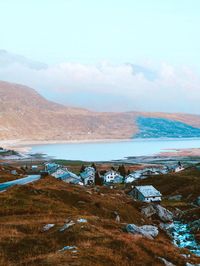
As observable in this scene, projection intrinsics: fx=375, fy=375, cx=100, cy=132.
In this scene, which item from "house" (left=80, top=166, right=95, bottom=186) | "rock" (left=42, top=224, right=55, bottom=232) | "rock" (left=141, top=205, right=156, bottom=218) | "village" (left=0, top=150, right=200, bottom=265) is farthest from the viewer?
"house" (left=80, top=166, right=95, bottom=186)

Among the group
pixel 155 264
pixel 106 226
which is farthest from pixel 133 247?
pixel 106 226

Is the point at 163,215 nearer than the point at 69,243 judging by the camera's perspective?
No

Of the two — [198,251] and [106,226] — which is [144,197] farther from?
[106,226]

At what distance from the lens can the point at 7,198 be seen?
52.2 metres

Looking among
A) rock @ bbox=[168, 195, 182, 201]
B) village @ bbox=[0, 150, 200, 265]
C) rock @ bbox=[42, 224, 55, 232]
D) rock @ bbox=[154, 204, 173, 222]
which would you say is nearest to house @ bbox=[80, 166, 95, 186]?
village @ bbox=[0, 150, 200, 265]

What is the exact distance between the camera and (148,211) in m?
72.1

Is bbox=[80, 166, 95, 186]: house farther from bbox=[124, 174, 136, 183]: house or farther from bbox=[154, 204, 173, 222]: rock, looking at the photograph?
bbox=[154, 204, 173, 222]: rock

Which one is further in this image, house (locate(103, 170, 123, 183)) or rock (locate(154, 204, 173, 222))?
house (locate(103, 170, 123, 183))

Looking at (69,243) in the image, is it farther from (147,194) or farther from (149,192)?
(149,192)

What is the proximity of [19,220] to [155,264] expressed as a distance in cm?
1777

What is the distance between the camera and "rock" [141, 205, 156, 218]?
7125cm

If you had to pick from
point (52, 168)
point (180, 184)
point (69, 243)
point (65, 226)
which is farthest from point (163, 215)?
point (52, 168)

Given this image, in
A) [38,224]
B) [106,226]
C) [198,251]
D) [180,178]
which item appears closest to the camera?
[38,224]

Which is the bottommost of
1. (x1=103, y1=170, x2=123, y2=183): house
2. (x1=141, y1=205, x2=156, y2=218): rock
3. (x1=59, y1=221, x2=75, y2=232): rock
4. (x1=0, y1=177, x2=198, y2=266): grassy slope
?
(x1=103, y1=170, x2=123, y2=183): house
